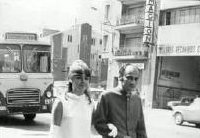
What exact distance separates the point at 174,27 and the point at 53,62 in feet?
68.9

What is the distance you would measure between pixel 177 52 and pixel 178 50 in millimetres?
222

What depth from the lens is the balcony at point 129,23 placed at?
38.7m

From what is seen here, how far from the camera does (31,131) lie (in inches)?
537

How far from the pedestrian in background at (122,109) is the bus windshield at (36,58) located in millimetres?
10641

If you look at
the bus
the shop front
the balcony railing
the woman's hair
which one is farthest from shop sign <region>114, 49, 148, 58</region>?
the woman's hair

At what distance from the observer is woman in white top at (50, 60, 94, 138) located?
3.68m

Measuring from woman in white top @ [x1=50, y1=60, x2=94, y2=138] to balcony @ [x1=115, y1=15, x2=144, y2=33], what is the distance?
3490 centimetres

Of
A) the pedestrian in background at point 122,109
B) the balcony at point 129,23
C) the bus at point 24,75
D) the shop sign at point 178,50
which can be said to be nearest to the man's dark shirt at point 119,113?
the pedestrian in background at point 122,109

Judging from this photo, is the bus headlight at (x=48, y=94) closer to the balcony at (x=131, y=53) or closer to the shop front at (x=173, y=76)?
the shop front at (x=173, y=76)

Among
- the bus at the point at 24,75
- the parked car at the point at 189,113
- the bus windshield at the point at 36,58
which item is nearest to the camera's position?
the bus at the point at 24,75

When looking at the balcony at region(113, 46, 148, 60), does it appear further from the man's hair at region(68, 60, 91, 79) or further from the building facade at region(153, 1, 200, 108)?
the man's hair at region(68, 60, 91, 79)

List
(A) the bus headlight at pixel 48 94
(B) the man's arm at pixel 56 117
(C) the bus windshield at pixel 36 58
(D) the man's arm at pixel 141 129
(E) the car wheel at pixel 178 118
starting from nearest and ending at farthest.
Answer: (B) the man's arm at pixel 56 117 → (D) the man's arm at pixel 141 129 → (C) the bus windshield at pixel 36 58 → (A) the bus headlight at pixel 48 94 → (E) the car wheel at pixel 178 118

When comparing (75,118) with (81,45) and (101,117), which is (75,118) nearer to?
(101,117)

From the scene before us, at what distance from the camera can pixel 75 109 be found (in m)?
3.76
